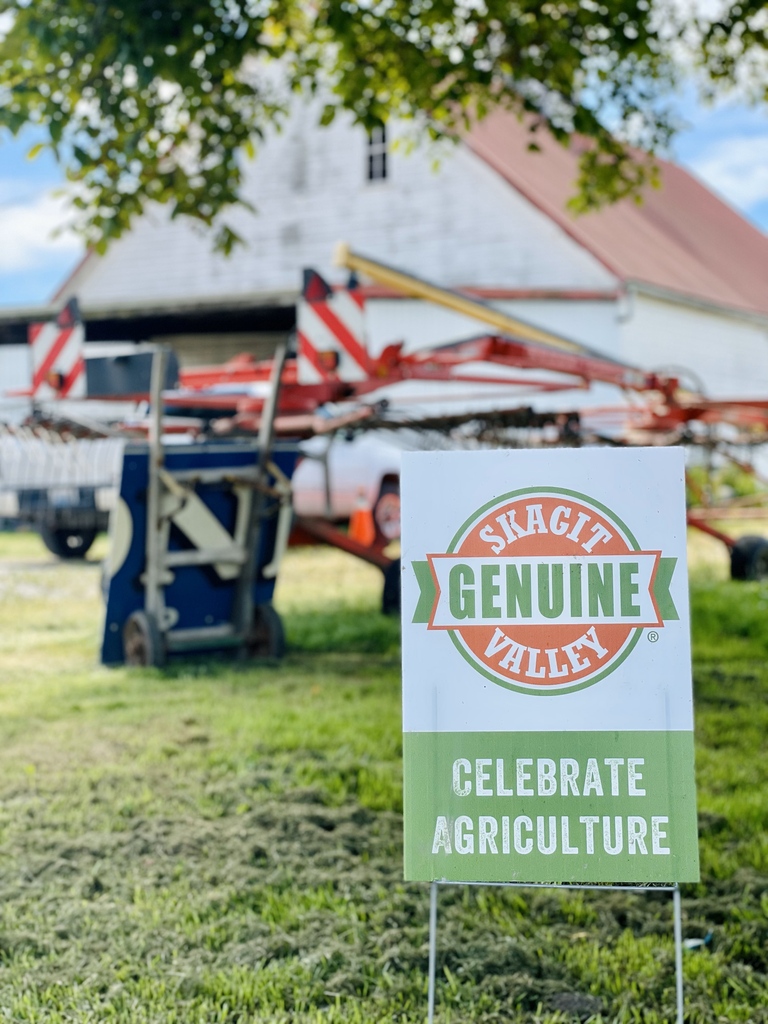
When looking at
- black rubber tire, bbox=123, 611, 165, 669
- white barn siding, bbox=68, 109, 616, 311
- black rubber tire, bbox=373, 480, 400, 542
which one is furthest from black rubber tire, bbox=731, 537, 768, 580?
white barn siding, bbox=68, 109, 616, 311

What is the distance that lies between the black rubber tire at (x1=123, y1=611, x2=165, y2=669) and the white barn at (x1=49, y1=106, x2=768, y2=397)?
527 inches

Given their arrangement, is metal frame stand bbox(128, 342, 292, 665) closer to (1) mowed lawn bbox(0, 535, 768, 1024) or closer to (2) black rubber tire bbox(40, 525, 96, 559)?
(1) mowed lawn bbox(0, 535, 768, 1024)

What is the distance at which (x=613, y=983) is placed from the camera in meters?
3.12

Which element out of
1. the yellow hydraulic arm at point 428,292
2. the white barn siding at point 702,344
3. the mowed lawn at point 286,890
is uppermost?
the white barn siding at point 702,344

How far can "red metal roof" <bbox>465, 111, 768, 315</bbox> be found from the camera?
834 inches

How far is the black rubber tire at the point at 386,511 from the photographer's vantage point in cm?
1462

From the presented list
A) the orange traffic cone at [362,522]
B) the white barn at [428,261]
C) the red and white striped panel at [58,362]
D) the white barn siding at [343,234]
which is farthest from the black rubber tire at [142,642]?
the white barn siding at [343,234]

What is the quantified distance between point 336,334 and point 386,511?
22.2ft

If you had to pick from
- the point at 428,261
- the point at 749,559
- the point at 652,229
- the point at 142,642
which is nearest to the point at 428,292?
the point at 142,642

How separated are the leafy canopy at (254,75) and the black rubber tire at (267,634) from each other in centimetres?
306

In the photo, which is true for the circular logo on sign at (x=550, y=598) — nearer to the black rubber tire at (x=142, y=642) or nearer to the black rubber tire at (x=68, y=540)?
the black rubber tire at (x=142, y=642)

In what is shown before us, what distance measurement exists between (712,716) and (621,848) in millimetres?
3391

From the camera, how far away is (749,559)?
10.7 metres

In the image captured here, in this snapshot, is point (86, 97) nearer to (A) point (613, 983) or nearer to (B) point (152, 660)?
(B) point (152, 660)
